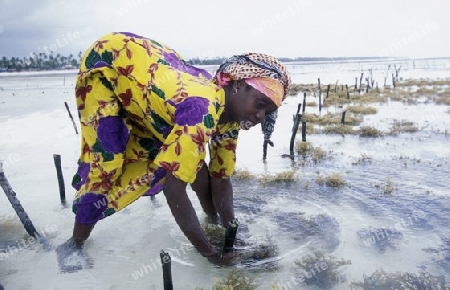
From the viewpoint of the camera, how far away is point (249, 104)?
2029 millimetres

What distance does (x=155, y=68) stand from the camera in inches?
81.8

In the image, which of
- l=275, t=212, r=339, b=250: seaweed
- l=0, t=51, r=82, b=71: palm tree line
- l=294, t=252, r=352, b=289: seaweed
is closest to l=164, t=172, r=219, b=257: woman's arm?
l=294, t=252, r=352, b=289: seaweed

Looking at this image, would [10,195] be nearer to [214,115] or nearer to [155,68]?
[155,68]

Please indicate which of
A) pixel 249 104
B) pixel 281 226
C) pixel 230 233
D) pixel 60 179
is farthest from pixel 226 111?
pixel 60 179

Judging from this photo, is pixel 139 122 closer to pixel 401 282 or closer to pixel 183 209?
pixel 183 209

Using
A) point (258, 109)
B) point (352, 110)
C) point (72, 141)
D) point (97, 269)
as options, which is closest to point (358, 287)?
point (258, 109)

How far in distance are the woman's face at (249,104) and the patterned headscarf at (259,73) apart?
0.10 ft

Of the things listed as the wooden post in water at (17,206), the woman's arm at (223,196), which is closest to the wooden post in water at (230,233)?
the woman's arm at (223,196)

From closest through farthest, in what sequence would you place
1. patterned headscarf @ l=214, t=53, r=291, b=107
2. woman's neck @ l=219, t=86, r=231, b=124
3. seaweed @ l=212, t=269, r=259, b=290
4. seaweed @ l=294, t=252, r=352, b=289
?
patterned headscarf @ l=214, t=53, r=291, b=107, woman's neck @ l=219, t=86, r=231, b=124, seaweed @ l=212, t=269, r=259, b=290, seaweed @ l=294, t=252, r=352, b=289

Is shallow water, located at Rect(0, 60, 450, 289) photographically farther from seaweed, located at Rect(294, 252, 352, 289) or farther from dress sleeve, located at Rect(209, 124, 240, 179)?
dress sleeve, located at Rect(209, 124, 240, 179)

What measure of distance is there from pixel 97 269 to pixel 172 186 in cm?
143

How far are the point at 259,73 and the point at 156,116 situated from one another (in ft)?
2.13

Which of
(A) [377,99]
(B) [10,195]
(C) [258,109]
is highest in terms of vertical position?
(C) [258,109]

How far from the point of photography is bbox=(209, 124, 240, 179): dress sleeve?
2.58 m
